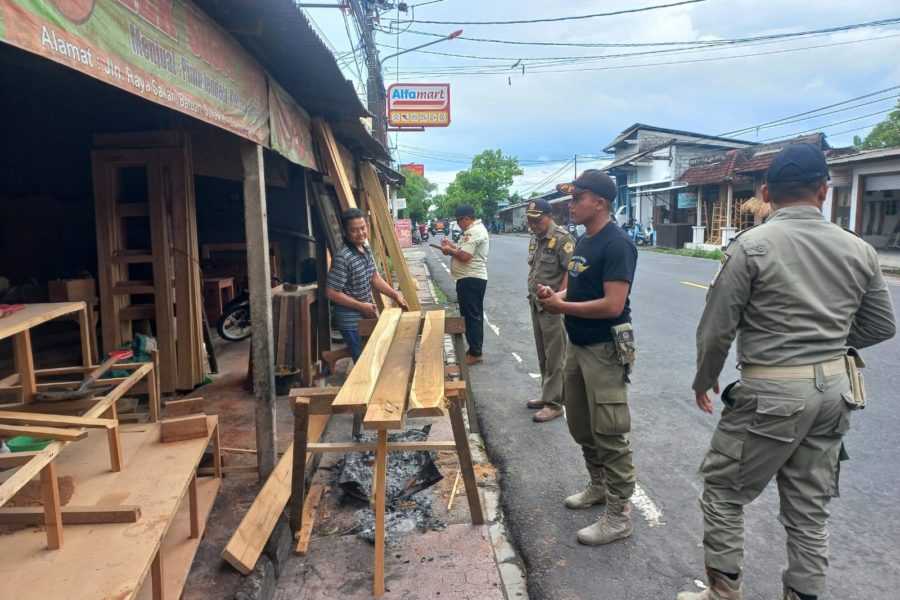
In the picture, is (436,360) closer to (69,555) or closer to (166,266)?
(69,555)

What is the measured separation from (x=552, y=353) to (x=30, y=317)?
3.75 meters

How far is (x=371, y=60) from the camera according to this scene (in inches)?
604

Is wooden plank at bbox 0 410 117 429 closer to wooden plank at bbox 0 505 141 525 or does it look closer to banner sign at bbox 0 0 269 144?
wooden plank at bbox 0 505 141 525

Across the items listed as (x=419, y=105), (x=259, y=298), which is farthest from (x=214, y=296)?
(x=419, y=105)

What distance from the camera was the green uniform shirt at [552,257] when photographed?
5273mm

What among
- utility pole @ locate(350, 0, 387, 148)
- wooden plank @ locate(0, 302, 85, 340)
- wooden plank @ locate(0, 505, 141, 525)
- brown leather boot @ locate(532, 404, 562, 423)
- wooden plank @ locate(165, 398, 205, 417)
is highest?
utility pole @ locate(350, 0, 387, 148)

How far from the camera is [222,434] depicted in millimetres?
4789

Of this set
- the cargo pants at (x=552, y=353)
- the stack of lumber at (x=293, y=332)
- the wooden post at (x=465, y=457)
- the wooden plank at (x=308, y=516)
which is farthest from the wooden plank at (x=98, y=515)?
the cargo pants at (x=552, y=353)

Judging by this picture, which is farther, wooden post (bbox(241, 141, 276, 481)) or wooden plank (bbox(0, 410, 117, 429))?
wooden post (bbox(241, 141, 276, 481))

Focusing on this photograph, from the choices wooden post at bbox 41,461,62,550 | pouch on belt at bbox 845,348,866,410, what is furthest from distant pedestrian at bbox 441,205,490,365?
wooden post at bbox 41,461,62,550

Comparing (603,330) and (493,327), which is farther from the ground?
(603,330)

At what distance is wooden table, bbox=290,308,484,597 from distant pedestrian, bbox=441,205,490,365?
300 centimetres

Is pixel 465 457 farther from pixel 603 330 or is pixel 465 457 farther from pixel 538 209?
pixel 538 209

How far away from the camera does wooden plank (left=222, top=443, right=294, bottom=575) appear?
286 cm
